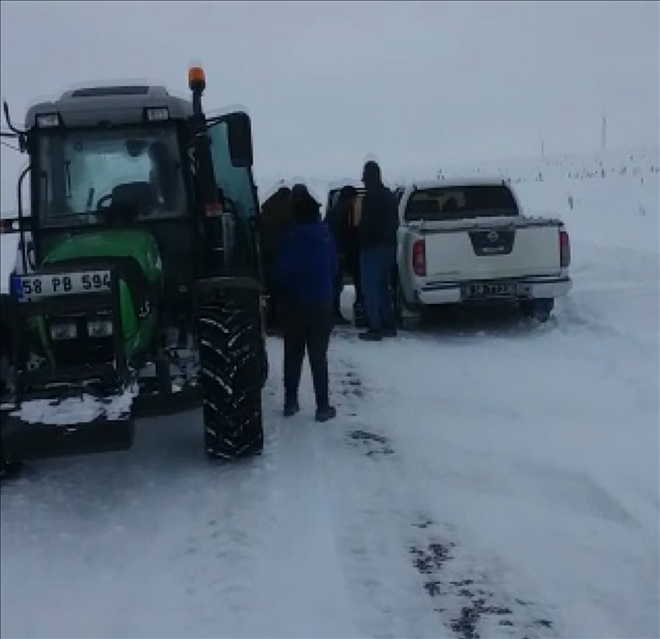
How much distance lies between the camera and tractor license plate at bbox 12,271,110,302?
5523 mm

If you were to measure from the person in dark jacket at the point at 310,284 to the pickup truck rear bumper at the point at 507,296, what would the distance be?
337 cm

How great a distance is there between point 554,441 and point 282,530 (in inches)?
88.6

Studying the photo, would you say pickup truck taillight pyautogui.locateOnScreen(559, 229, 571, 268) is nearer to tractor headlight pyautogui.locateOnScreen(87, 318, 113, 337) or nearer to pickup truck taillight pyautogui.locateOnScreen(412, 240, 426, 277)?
pickup truck taillight pyautogui.locateOnScreen(412, 240, 426, 277)

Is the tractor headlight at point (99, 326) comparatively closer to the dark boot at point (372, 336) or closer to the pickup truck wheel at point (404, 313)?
the dark boot at point (372, 336)

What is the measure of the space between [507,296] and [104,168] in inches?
198

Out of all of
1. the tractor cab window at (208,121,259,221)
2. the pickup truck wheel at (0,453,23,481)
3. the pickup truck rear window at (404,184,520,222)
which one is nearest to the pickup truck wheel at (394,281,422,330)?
the pickup truck rear window at (404,184,520,222)

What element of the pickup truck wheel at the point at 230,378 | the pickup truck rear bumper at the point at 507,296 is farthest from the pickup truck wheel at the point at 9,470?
the pickup truck rear bumper at the point at 507,296

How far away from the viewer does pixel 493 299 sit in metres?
10.5

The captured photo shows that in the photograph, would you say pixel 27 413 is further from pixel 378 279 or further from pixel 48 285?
pixel 378 279

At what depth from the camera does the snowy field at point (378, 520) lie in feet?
14.2

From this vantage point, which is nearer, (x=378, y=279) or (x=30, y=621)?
(x=30, y=621)

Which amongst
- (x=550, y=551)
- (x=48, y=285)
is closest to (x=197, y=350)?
(x=48, y=285)

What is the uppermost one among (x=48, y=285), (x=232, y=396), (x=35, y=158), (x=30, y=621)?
(x=35, y=158)

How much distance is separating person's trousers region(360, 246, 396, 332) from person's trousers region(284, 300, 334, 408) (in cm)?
332
